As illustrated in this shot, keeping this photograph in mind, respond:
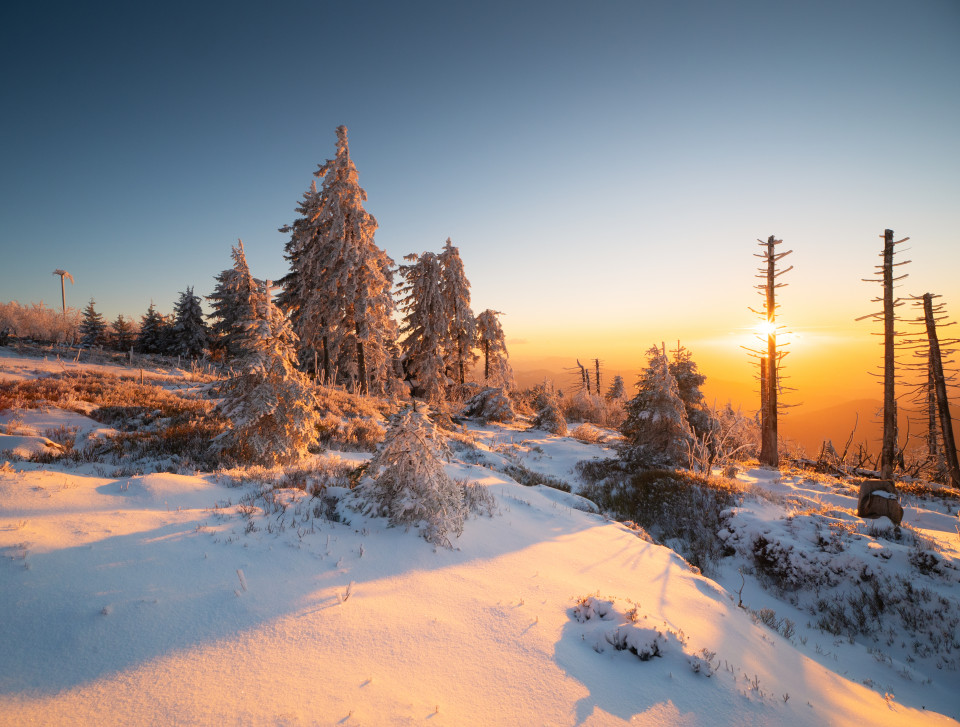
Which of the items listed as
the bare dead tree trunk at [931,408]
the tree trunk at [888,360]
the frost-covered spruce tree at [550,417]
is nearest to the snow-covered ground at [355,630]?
the tree trunk at [888,360]

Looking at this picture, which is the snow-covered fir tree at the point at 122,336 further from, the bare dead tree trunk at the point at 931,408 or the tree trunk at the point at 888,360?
the bare dead tree trunk at the point at 931,408

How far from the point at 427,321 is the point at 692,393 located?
661 inches

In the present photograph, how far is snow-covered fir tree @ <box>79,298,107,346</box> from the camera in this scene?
37325 mm

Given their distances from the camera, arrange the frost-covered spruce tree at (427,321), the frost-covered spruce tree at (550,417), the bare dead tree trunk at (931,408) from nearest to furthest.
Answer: the bare dead tree trunk at (931,408), the frost-covered spruce tree at (550,417), the frost-covered spruce tree at (427,321)

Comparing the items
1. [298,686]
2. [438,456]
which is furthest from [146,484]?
[298,686]

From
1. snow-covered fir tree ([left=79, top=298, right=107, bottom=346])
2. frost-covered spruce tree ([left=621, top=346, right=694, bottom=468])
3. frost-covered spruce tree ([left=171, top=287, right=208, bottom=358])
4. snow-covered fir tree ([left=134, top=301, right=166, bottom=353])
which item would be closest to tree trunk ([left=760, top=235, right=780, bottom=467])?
frost-covered spruce tree ([left=621, top=346, right=694, bottom=468])

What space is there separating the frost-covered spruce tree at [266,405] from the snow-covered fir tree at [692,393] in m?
17.9

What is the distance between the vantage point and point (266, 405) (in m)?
7.31

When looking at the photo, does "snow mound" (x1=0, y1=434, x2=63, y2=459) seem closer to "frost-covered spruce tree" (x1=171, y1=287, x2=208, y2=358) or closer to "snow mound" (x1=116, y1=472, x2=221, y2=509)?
"snow mound" (x1=116, y1=472, x2=221, y2=509)

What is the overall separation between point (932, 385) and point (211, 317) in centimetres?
5018

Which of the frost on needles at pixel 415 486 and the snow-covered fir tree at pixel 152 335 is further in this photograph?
the snow-covered fir tree at pixel 152 335

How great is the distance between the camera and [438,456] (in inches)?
211

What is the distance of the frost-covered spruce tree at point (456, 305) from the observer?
2691 centimetres

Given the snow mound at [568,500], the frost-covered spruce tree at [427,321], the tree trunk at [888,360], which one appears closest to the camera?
the snow mound at [568,500]
